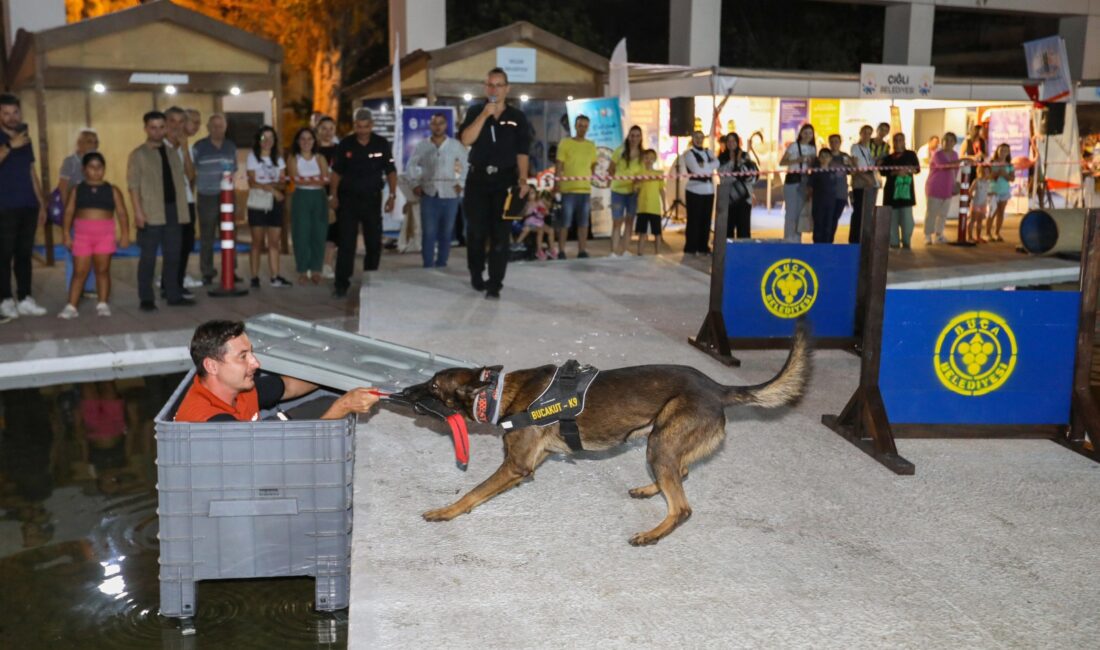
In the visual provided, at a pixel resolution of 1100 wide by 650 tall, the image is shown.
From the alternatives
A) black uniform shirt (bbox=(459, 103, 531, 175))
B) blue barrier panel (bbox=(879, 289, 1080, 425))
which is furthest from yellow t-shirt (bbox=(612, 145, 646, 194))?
blue barrier panel (bbox=(879, 289, 1080, 425))

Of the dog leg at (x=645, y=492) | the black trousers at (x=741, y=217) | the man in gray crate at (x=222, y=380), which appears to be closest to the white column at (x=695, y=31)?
the black trousers at (x=741, y=217)

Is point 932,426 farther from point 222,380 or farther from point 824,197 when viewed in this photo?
point 824,197

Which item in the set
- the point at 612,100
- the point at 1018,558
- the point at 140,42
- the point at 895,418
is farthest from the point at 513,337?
the point at 140,42

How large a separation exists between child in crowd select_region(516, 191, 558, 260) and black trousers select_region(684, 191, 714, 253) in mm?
1895

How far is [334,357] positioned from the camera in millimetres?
5305

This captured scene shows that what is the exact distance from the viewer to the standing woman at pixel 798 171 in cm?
1432

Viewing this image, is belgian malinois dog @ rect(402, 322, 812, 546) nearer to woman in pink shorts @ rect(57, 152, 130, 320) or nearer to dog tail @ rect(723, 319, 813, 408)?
dog tail @ rect(723, 319, 813, 408)

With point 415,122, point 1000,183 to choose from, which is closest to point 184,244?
point 415,122

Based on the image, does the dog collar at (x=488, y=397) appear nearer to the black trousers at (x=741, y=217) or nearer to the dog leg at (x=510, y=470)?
the dog leg at (x=510, y=470)

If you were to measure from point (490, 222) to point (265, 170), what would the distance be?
314 centimetres

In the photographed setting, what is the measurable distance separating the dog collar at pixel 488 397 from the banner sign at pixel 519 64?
35.8 ft

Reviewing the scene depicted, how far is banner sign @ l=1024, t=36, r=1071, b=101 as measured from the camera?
17.9 meters

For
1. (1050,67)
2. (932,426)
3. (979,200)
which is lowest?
(932,426)

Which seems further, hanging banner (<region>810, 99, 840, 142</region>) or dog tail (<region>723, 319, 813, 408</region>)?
hanging banner (<region>810, 99, 840, 142</region>)
